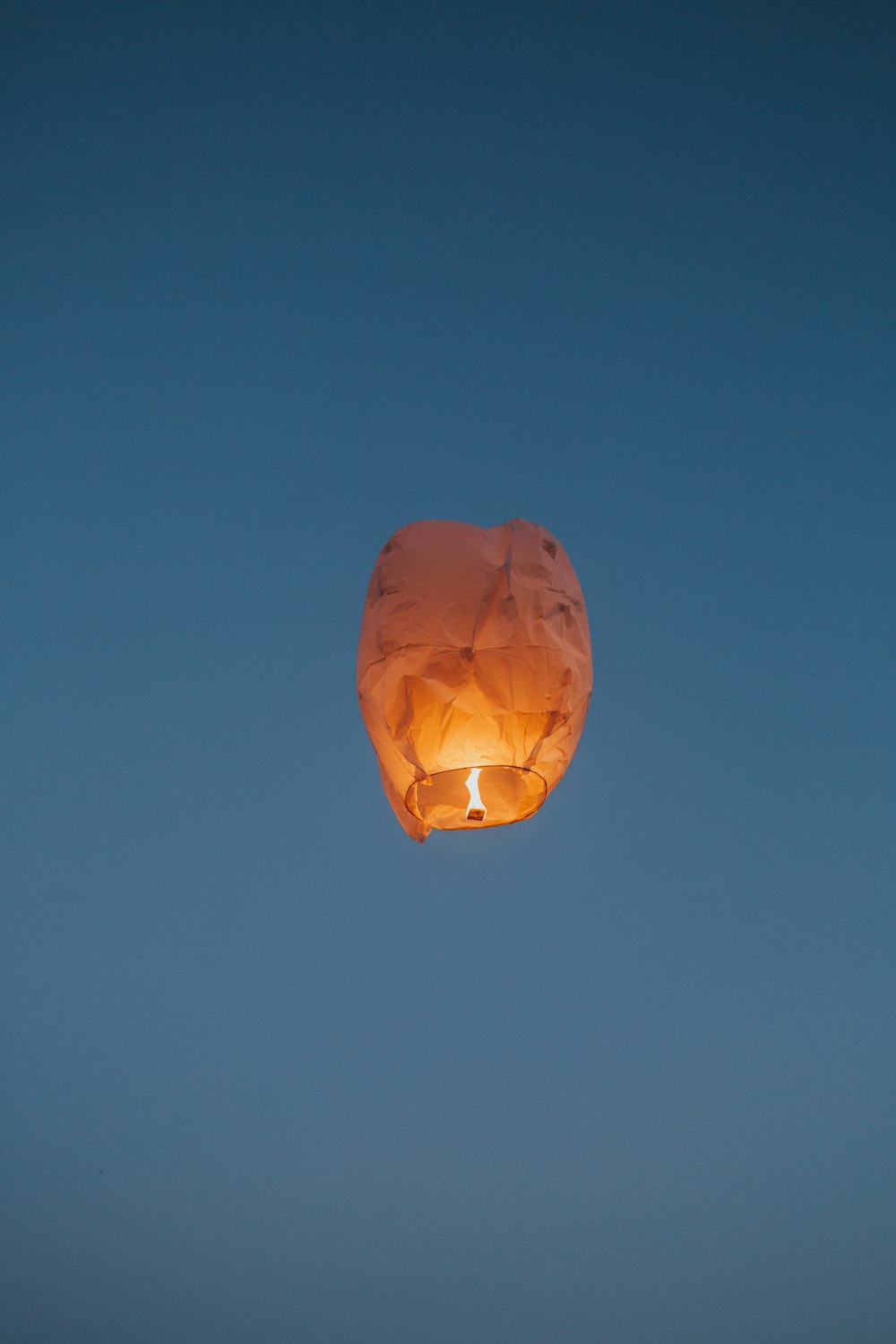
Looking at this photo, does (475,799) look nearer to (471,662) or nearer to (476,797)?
(476,797)

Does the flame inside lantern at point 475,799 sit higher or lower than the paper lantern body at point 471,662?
lower

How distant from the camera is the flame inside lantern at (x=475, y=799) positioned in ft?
6.01

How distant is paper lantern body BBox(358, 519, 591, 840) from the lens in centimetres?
172

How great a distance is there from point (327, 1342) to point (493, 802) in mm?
4403

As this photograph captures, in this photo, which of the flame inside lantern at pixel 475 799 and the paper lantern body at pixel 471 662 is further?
the flame inside lantern at pixel 475 799

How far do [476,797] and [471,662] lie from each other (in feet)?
0.88

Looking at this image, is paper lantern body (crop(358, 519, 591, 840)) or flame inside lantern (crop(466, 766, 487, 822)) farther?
flame inside lantern (crop(466, 766, 487, 822))

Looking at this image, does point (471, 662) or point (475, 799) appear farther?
point (475, 799)

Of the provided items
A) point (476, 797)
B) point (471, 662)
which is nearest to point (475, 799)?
point (476, 797)

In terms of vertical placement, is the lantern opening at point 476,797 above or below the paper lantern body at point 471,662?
below

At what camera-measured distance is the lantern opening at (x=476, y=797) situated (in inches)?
72.8

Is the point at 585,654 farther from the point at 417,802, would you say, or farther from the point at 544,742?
the point at 417,802

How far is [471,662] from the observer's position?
1.72m

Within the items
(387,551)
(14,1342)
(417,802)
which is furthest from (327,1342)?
(387,551)
